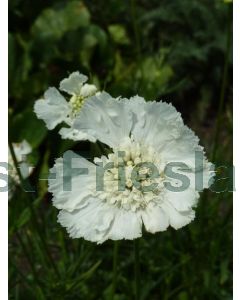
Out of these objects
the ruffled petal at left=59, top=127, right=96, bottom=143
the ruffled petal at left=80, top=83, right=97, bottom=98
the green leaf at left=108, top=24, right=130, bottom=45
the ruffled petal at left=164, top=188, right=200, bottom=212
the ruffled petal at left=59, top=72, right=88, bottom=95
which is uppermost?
the green leaf at left=108, top=24, right=130, bottom=45

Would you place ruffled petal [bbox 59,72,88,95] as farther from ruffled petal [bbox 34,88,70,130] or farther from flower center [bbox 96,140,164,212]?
flower center [bbox 96,140,164,212]

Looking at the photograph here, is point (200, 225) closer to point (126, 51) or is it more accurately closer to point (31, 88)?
point (31, 88)

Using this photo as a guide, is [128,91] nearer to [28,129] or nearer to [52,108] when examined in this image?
[28,129]

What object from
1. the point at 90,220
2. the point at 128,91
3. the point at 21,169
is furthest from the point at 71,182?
the point at 128,91

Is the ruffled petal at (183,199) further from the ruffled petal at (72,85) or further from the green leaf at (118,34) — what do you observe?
the green leaf at (118,34)

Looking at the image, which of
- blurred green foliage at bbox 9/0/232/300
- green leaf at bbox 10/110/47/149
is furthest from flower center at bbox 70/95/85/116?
green leaf at bbox 10/110/47/149

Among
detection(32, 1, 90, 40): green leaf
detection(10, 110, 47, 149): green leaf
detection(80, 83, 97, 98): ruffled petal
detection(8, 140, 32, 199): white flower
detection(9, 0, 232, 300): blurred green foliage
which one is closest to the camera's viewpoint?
detection(80, 83, 97, 98): ruffled petal

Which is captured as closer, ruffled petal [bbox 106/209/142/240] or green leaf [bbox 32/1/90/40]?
ruffled petal [bbox 106/209/142/240]

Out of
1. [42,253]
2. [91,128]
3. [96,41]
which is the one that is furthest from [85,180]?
[96,41]
